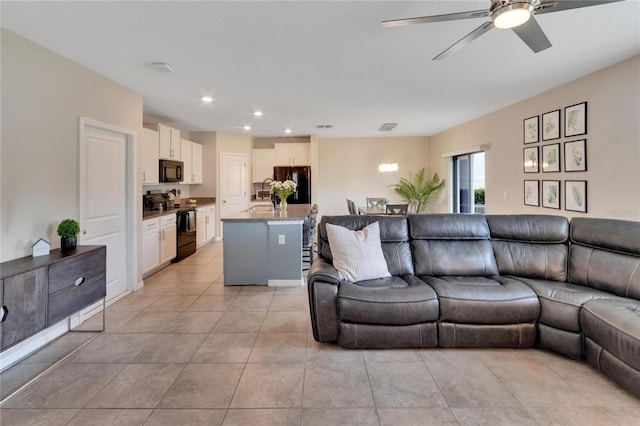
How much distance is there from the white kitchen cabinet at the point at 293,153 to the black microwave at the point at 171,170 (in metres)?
2.42

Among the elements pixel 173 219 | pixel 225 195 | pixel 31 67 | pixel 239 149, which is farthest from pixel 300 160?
pixel 31 67

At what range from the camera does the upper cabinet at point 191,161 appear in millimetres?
6102

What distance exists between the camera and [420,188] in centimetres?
798

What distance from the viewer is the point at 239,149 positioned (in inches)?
293

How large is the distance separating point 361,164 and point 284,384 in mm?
6607

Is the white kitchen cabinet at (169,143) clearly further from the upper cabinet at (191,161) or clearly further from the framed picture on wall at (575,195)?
the framed picture on wall at (575,195)

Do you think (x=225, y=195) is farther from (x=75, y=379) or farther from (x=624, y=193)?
(x=624, y=193)

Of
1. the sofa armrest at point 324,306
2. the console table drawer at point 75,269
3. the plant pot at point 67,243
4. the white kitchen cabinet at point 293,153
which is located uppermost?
the white kitchen cabinet at point 293,153

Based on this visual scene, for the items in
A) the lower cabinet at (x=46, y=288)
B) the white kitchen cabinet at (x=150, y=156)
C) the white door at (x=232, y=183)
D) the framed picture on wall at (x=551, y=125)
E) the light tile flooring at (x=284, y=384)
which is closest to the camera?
the light tile flooring at (x=284, y=384)

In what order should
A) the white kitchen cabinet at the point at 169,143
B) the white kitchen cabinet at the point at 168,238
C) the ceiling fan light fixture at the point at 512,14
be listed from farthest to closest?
the white kitchen cabinet at the point at 169,143, the white kitchen cabinet at the point at 168,238, the ceiling fan light fixture at the point at 512,14

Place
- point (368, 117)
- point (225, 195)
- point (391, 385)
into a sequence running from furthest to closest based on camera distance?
point (225, 195) < point (368, 117) < point (391, 385)

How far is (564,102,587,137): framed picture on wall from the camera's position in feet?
11.8

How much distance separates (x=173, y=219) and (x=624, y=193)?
591 centimetres

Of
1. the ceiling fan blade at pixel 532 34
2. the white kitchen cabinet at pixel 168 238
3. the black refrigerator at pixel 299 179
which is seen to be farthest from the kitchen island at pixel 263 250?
the black refrigerator at pixel 299 179
